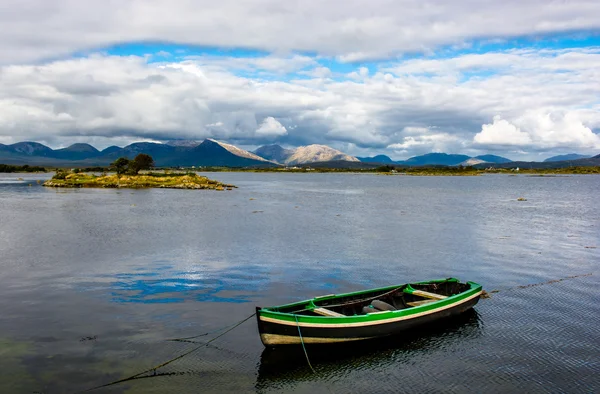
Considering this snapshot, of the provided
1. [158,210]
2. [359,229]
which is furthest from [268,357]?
[158,210]

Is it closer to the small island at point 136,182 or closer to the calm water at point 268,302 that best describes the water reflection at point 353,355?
the calm water at point 268,302

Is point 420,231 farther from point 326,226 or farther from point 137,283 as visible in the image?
point 137,283

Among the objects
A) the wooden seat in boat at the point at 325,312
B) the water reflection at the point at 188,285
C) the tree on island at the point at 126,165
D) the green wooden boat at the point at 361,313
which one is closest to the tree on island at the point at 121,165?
the tree on island at the point at 126,165

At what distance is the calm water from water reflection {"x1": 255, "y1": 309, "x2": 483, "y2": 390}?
0.10 meters

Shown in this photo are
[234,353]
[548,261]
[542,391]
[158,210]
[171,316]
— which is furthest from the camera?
[158,210]

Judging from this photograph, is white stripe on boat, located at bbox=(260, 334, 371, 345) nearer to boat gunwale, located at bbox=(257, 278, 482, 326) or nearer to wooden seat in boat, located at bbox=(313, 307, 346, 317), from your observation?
boat gunwale, located at bbox=(257, 278, 482, 326)

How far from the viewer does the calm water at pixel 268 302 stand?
20641 millimetres

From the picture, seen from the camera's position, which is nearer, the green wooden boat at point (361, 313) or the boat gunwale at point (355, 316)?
the boat gunwale at point (355, 316)

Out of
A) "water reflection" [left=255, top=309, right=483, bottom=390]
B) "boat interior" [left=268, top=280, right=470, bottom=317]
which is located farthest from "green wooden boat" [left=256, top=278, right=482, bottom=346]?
"water reflection" [left=255, top=309, right=483, bottom=390]

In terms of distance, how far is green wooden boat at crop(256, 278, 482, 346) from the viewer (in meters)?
22.4

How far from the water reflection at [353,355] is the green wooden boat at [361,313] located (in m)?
0.53

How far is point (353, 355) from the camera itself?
22984 millimetres

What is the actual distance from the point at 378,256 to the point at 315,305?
2197 cm

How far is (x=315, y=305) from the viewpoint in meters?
25.0
